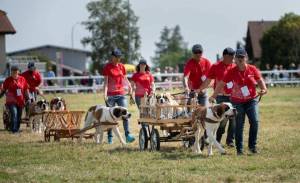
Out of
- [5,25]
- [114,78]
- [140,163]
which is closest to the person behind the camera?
[140,163]

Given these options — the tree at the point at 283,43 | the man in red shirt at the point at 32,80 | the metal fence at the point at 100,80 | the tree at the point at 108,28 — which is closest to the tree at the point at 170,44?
the tree at the point at 108,28

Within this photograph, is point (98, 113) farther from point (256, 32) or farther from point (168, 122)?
point (256, 32)

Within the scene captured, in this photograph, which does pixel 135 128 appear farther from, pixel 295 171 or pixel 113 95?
pixel 295 171

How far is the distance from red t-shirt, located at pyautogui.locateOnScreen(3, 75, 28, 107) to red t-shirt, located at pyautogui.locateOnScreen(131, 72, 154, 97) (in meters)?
5.01

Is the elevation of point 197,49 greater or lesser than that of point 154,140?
greater

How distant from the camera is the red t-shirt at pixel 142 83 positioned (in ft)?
60.8

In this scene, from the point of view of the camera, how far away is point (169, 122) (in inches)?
628

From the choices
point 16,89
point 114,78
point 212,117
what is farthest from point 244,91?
point 16,89

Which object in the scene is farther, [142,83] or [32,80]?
[32,80]

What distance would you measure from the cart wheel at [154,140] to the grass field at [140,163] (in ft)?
0.54

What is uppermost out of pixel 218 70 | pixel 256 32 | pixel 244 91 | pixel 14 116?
pixel 256 32

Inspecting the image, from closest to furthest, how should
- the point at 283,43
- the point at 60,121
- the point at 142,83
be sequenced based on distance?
the point at 142,83
the point at 60,121
the point at 283,43

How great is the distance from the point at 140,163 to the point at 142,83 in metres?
4.60

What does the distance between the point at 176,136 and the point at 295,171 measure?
160 inches
